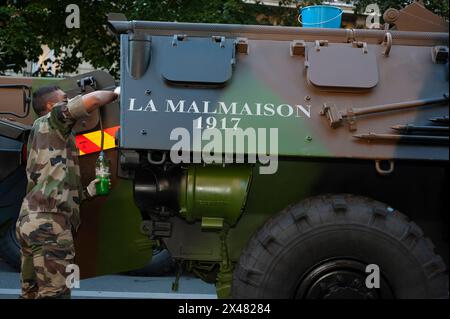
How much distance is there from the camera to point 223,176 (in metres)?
3.17

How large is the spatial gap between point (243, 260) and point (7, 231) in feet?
14.0

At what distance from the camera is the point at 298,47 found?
10.2 feet

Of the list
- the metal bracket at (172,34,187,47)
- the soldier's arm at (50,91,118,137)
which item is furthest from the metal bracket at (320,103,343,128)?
the soldier's arm at (50,91,118,137)

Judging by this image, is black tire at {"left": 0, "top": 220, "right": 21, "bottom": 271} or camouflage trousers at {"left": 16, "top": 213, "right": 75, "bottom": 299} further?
black tire at {"left": 0, "top": 220, "right": 21, "bottom": 271}

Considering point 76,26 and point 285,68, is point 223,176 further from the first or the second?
point 76,26

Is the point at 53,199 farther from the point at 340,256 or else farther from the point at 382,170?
the point at 382,170

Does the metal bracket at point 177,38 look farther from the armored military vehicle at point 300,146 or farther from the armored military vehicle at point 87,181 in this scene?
the armored military vehicle at point 87,181

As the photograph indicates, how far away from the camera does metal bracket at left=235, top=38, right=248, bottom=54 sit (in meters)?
3.12

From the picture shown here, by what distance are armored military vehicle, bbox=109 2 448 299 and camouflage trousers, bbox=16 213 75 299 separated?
2.18 feet

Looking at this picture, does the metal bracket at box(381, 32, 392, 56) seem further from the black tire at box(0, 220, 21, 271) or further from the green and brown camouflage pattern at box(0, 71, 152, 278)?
the black tire at box(0, 220, 21, 271)

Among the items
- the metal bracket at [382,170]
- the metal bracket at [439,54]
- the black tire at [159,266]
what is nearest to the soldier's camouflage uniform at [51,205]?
the metal bracket at [382,170]

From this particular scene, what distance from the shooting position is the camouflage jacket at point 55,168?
3691 millimetres

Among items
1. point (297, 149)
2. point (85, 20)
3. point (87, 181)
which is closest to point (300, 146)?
point (297, 149)

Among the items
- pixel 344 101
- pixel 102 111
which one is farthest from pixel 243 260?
pixel 102 111
